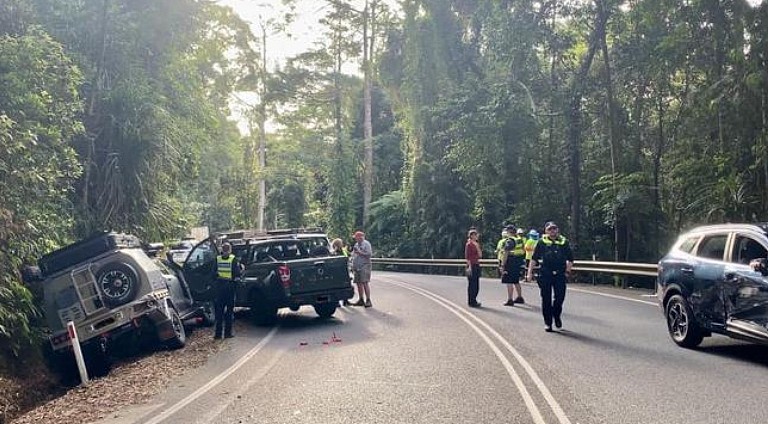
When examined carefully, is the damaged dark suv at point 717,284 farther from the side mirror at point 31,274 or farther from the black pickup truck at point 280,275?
the side mirror at point 31,274

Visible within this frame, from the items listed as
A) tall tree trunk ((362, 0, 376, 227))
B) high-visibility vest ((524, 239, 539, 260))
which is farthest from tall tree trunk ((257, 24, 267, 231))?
high-visibility vest ((524, 239, 539, 260))

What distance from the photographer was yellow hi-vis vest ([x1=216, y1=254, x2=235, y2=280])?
13.3 metres

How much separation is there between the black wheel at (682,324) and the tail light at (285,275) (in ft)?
23.8

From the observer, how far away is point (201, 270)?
51.6ft

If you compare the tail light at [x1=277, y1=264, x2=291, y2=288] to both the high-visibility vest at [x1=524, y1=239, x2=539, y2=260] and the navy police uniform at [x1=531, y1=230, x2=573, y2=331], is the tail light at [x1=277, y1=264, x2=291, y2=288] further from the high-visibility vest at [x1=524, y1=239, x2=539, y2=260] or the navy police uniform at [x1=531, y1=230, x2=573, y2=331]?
the high-visibility vest at [x1=524, y1=239, x2=539, y2=260]

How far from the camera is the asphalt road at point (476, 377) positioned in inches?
269

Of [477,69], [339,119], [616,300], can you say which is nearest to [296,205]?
[339,119]

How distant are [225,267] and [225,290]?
437mm

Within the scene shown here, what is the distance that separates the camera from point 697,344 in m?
9.82

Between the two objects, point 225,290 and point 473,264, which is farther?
point 473,264

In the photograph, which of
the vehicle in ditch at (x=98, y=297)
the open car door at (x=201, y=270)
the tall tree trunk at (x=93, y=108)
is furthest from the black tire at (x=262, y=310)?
the tall tree trunk at (x=93, y=108)

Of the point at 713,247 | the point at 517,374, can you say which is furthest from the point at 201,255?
the point at 713,247

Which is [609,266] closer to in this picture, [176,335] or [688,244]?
[688,244]

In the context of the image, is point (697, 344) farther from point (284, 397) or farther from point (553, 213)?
point (553, 213)
